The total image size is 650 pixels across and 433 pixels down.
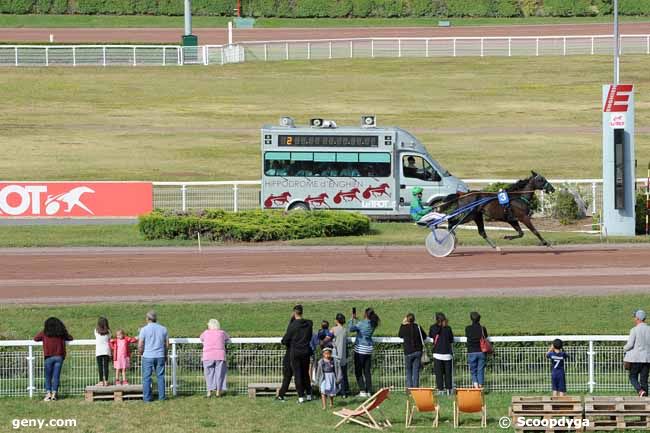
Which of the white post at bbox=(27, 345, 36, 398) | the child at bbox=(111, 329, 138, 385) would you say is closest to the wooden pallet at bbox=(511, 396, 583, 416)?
the child at bbox=(111, 329, 138, 385)

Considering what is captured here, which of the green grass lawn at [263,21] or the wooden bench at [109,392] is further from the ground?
the green grass lawn at [263,21]

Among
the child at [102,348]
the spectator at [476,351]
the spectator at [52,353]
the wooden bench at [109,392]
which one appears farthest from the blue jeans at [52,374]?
the spectator at [476,351]

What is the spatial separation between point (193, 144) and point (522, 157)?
12496mm

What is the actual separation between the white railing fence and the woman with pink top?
12.0 inches

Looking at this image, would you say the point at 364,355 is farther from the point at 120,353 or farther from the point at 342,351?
the point at 120,353

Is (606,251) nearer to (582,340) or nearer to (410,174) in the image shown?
(410,174)

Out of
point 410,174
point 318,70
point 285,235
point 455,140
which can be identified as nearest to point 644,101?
point 455,140

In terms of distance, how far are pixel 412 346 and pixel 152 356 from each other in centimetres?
377

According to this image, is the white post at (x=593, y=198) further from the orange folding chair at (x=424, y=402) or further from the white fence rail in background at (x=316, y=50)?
the white fence rail in background at (x=316, y=50)

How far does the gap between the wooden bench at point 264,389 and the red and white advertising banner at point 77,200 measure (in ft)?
59.0

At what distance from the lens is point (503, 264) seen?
28109 mm

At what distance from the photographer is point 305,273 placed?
27359 mm

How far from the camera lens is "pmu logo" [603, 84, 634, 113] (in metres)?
31.5

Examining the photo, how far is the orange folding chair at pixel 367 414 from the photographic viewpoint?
1673cm
